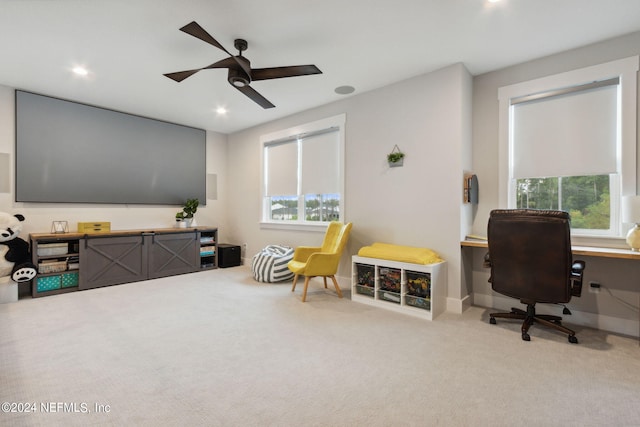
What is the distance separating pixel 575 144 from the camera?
9.75ft

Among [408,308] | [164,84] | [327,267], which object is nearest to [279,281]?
[327,267]

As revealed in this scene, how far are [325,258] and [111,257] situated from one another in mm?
3129

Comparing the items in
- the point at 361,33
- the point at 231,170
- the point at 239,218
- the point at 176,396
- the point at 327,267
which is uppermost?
the point at 361,33


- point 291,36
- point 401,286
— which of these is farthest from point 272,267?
point 291,36

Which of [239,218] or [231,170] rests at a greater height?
[231,170]

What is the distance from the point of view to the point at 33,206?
13.7ft

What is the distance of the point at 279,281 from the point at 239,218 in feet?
6.79

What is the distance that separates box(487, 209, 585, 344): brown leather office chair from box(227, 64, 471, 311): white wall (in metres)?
0.60

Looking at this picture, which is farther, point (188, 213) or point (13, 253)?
point (188, 213)

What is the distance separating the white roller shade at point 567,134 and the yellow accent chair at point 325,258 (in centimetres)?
213

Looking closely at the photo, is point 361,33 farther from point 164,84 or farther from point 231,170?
point 231,170

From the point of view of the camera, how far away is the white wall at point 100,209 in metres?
3.97

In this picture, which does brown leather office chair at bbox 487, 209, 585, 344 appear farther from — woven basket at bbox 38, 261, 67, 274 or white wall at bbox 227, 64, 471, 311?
woven basket at bbox 38, 261, 67, 274

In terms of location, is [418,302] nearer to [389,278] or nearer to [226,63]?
[389,278]
